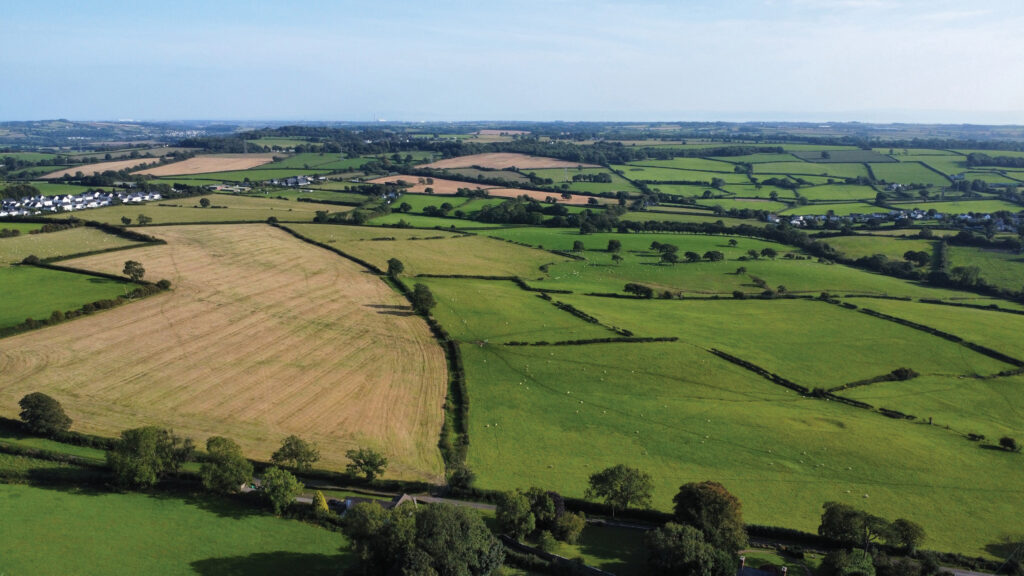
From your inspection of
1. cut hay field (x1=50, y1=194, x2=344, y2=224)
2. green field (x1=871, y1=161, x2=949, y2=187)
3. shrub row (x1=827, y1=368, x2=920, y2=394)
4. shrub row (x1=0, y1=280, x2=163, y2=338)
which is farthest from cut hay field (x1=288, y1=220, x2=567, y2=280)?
green field (x1=871, y1=161, x2=949, y2=187)

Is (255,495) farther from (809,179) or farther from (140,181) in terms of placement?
(809,179)

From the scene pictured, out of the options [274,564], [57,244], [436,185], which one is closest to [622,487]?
[274,564]

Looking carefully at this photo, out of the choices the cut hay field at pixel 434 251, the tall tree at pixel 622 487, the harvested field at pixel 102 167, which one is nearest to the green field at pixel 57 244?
the cut hay field at pixel 434 251

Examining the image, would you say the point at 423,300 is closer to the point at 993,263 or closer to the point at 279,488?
the point at 279,488

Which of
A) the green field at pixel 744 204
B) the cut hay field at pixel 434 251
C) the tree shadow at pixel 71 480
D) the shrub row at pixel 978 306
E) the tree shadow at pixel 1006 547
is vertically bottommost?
the tree shadow at pixel 1006 547

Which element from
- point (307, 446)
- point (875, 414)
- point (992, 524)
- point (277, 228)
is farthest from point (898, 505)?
point (277, 228)

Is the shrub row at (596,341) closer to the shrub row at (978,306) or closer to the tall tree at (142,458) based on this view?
the tall tree at (142,458)
